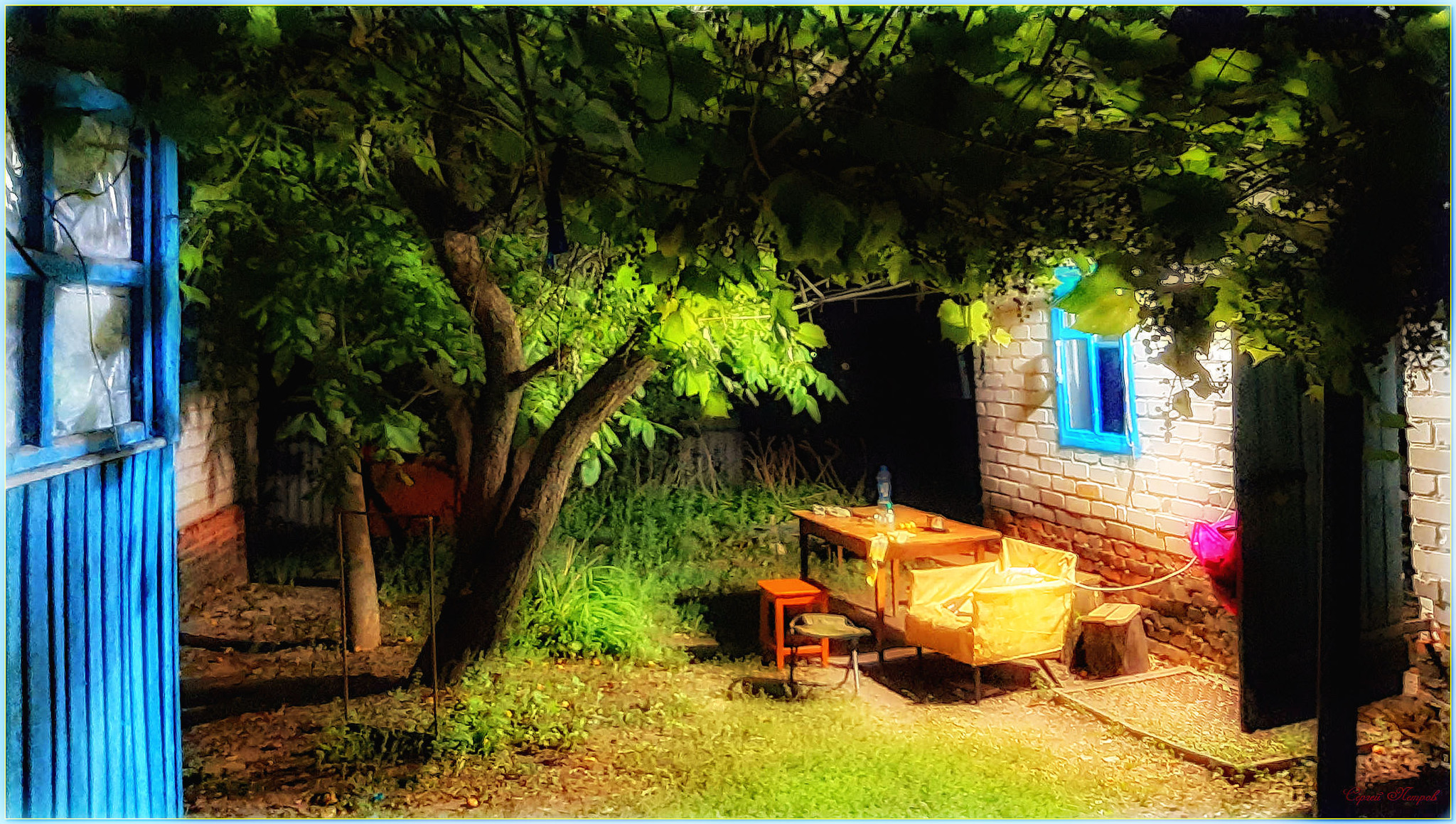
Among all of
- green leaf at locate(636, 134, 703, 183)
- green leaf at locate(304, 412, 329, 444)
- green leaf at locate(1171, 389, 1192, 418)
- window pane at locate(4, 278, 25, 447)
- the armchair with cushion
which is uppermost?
green leaf at locate(636, 134, 703, 183)

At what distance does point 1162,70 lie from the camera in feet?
5.88

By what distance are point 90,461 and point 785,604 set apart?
415 cm

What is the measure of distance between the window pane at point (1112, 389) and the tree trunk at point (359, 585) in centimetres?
480

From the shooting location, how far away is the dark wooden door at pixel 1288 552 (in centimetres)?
394

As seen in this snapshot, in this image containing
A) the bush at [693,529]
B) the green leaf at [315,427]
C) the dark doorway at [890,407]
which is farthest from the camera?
the dark doorway at [890,407]

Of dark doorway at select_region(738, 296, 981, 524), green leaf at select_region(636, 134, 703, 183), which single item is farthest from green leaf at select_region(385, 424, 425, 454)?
dark doorway at select_region(738, 296, 981, 524)

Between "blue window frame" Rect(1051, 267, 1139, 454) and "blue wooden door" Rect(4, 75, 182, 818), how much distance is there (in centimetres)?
484

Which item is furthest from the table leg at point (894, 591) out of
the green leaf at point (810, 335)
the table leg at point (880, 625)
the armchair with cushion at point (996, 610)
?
the green leaf at point (810, 335)

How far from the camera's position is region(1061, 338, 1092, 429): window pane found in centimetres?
619

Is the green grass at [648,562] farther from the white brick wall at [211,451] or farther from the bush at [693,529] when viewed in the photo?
the white brick wall at [211,451]

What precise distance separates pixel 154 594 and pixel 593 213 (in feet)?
5.87

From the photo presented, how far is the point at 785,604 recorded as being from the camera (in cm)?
574

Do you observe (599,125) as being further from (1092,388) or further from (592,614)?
(1092,388)

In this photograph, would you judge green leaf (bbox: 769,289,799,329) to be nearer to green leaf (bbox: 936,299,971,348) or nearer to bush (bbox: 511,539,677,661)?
green leaf (bbox: 936,299,971,348)
